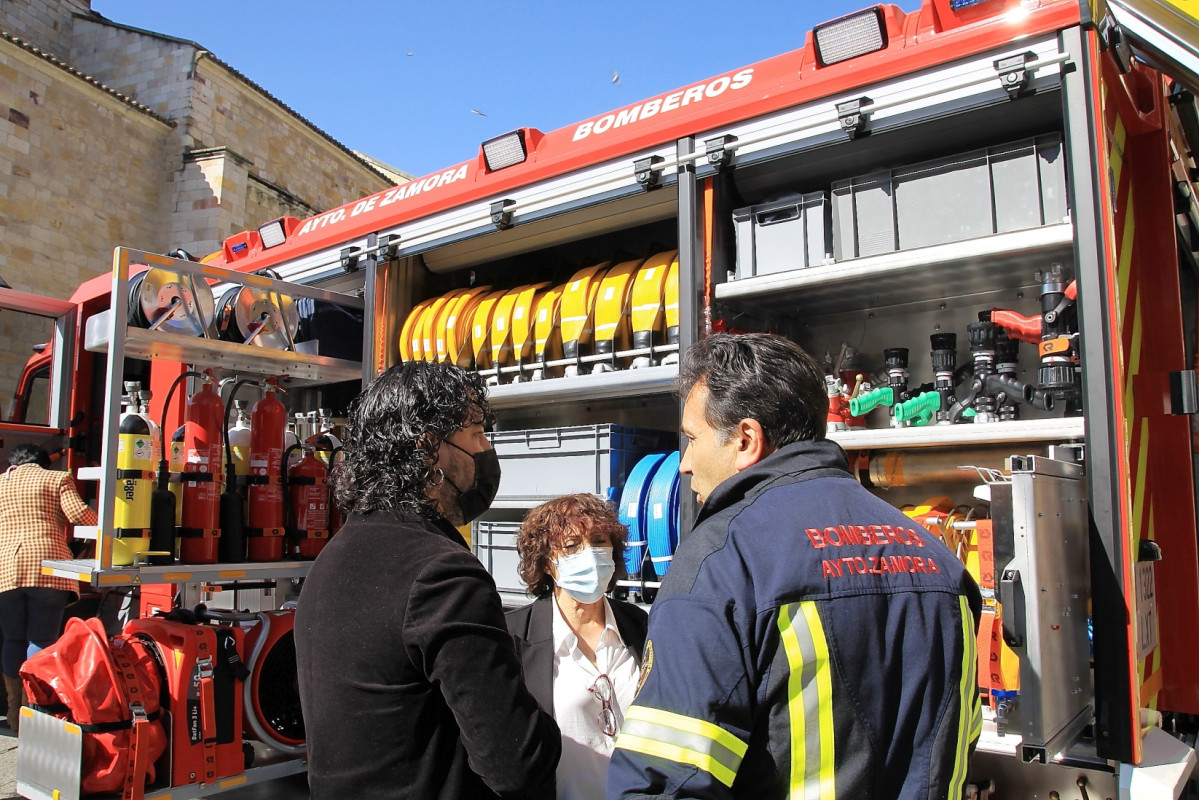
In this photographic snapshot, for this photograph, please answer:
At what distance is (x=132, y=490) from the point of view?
3.56 m

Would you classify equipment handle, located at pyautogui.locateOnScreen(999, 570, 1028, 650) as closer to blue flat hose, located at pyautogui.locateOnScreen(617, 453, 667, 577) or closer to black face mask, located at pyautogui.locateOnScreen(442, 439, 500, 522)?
black face mask, located at pyautogui.locateOnScreen(442, 439, 500, 522)

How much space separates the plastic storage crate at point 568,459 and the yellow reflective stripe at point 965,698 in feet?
7.71

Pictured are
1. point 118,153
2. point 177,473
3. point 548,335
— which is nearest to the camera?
point 177,473

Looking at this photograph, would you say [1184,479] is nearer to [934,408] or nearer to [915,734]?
[934,408]

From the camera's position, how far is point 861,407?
10.5ft

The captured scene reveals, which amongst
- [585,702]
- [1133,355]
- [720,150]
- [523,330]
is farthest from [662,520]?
[1133,355]

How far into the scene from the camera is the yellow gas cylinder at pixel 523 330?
412cm

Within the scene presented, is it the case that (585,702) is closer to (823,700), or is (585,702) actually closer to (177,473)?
(823,700)

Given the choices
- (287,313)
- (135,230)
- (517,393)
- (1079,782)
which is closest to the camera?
(1079,782)

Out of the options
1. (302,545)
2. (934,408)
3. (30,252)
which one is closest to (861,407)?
(934,408)

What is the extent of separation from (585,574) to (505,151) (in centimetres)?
214

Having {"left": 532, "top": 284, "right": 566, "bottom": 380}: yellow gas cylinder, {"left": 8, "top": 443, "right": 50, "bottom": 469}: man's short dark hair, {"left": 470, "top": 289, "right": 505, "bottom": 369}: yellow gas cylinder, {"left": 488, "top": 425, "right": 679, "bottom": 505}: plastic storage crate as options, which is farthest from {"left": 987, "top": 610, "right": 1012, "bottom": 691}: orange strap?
{"left": 8, "top": 443, "right": 50, "bottom": 469}: man's short dark hair

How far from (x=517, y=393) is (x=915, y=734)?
288 cm

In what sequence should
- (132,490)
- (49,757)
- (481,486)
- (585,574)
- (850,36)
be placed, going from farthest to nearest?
(132,490), (49,757), (850,36), (585,574), (481,486)
